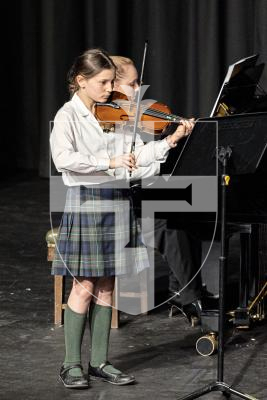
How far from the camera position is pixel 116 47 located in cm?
809

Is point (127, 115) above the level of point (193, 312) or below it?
above

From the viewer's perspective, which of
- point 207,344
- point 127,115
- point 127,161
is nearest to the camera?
point 127,161

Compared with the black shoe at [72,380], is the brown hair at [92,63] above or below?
above

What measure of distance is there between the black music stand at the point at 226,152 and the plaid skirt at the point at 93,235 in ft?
1.22

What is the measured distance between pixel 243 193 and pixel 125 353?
2.80 ft

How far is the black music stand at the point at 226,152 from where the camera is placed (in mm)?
3447

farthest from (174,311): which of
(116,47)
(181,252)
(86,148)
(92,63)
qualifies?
(116,47)

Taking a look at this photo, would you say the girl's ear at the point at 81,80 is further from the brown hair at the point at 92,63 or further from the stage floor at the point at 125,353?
A: the stage floor at the point at 125,353

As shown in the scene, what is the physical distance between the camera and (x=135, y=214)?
4.01 metres

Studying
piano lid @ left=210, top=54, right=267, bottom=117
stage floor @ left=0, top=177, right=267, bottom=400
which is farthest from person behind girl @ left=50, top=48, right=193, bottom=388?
piano lid @ left=210, top=54, right=267, bottom=117

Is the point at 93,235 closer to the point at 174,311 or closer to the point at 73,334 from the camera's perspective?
the point at 73,334

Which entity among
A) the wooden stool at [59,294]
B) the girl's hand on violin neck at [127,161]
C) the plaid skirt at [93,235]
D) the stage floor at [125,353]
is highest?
the girl's hand on violin neck at [127,161]

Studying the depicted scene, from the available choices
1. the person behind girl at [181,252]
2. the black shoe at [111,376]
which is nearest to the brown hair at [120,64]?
the person behind girl at [181,252]

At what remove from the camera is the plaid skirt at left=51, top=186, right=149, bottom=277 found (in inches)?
143
